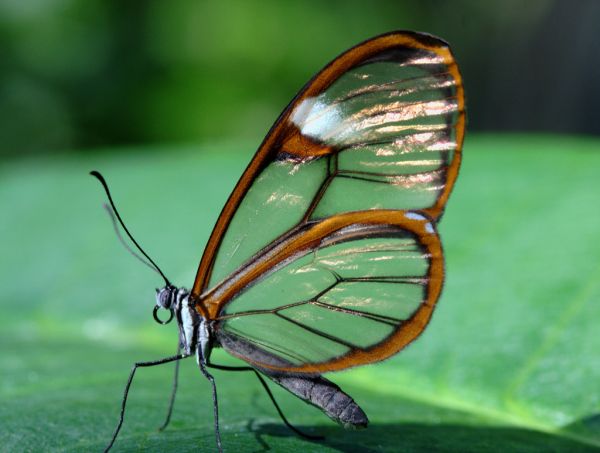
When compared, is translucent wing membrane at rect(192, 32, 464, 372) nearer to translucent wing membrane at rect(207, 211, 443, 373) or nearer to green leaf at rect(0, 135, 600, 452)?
translucent wing membrane at rect(207, 211, 443, 373)

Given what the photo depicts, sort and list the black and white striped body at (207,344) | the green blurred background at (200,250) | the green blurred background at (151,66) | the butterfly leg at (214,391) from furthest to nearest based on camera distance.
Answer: the green blurred background at (151,66) < the green blurred background at (200,250) < the black and white striped body at (207,344) < the butterfly leg at (214,391)

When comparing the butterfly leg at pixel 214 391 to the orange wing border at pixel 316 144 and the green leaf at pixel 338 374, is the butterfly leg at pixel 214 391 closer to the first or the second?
the green leaf at pixel 338 374

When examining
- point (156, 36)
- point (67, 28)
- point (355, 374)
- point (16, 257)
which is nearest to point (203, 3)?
point (156, 36)

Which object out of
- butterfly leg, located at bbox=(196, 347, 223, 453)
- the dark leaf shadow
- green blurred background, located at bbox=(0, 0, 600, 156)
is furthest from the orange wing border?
green blurred background, located at bbox=(0, 0, 600, 156)

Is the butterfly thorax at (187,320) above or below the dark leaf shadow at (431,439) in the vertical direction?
above

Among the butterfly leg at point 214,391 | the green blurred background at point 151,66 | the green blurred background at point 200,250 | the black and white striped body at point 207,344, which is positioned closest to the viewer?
the butterfly leg at point 214,391

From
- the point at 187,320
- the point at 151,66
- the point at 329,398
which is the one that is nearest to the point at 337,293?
the point at 329,398

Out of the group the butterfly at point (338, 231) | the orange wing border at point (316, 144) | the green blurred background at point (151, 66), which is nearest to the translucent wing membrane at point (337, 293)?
the butterfly at point (338, 231)
